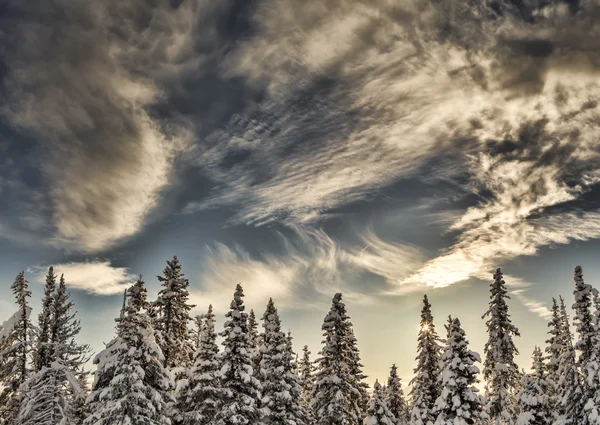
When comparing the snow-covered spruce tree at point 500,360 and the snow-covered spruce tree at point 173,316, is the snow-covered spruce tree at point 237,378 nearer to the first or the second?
the snow-covered spruce tree at point 173,316

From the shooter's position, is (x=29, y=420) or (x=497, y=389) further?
(x=497, y=389)

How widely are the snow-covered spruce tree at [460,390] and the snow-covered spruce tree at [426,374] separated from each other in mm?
10872

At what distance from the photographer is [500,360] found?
37.2 m

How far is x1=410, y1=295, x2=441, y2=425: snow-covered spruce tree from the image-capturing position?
132 ft

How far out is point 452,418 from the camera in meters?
28.6

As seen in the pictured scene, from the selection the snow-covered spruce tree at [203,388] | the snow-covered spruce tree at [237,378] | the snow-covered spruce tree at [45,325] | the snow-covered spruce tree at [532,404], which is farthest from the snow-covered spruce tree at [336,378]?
the snow-covered spruce tree at [45,325]

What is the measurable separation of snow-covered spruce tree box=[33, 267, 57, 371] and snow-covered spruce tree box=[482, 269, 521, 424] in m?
37.3

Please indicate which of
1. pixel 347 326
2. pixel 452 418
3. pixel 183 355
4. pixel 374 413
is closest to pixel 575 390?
A: pixel 452 418

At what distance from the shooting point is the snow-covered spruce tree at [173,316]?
34.5 meters

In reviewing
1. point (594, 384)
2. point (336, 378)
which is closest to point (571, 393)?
point (594, 384)

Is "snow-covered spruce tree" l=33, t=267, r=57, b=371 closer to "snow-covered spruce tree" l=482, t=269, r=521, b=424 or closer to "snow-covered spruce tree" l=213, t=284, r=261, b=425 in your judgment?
"snow-covered spruce tree" l=213, t=284, r=261, b=425

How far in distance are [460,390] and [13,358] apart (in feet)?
117

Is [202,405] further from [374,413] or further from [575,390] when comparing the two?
[575,390]

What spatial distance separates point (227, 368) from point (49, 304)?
723 inches
